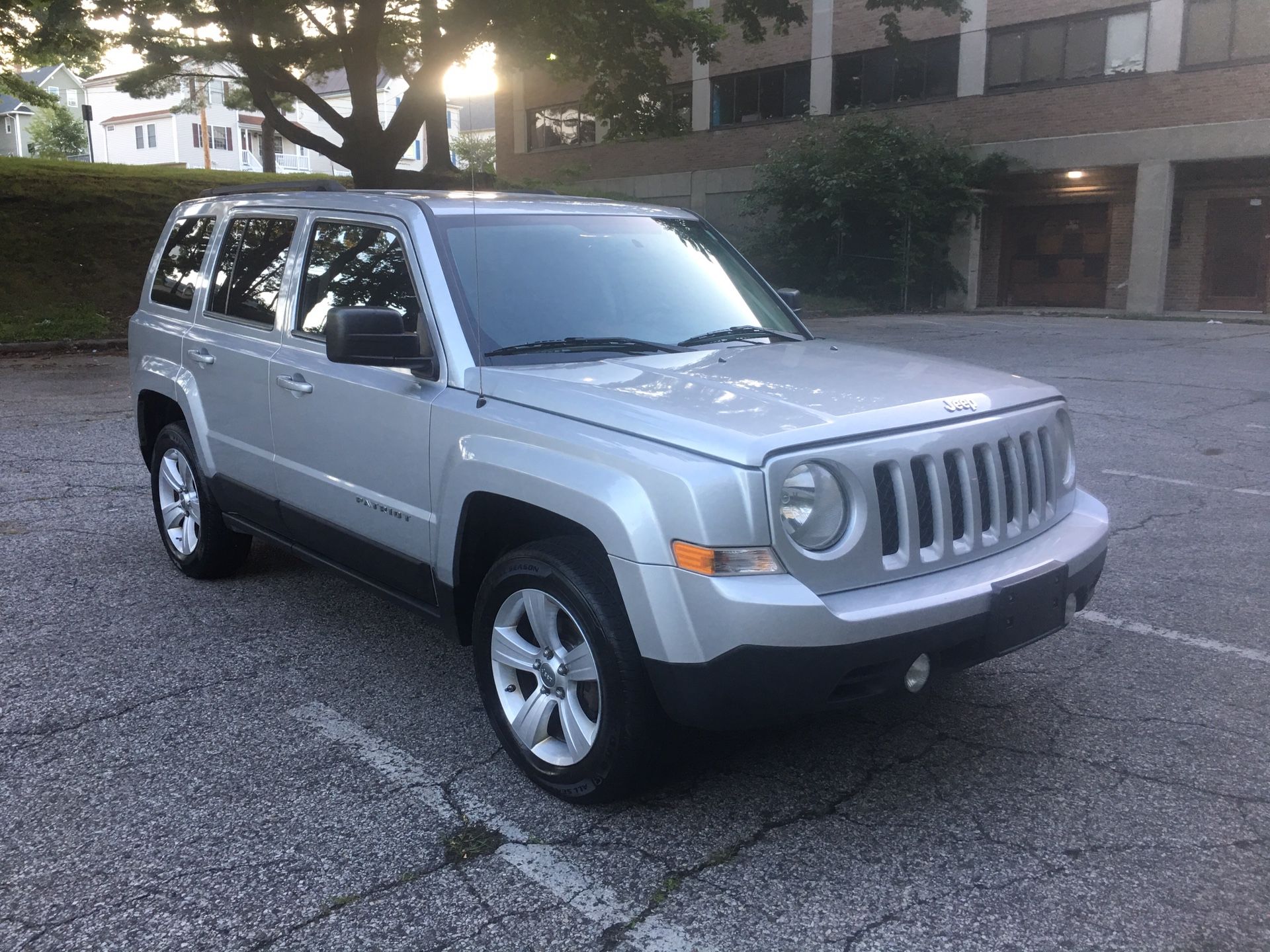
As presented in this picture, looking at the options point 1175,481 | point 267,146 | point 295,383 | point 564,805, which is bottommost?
point 564,805

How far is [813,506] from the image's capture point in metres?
3.07

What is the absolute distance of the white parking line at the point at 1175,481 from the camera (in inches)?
296

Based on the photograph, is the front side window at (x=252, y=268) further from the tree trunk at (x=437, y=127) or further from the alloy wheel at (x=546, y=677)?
the tree trunk at (x=437, y=127)

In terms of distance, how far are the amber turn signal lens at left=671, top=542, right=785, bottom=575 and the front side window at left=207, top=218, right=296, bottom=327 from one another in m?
2.60

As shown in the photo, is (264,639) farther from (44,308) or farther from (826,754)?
(44,308)

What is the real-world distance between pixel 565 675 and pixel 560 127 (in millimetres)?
39085

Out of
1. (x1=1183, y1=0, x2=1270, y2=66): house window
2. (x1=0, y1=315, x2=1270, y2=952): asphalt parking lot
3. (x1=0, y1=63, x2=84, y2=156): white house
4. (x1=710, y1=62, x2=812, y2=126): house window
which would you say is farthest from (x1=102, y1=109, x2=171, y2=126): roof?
(x1=0, y1=315, x2=1270, y2=952): asphalt parking lot

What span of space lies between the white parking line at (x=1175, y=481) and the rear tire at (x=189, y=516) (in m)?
5.93

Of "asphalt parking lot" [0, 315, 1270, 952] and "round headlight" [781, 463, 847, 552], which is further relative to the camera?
"round headlight" [781, 463, 847, 552]

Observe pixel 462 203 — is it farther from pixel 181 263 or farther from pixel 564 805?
pixel 564 805

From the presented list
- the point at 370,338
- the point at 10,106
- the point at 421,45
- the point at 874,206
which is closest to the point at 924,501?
the point at 370,338

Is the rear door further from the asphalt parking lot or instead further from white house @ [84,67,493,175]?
white house @ [84,67,493,175]

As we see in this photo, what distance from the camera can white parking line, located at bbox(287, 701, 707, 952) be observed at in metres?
2.82

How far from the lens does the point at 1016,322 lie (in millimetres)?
24062
